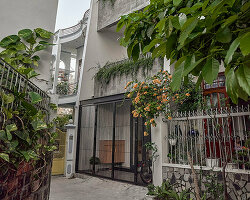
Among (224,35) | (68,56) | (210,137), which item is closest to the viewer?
(224,35)

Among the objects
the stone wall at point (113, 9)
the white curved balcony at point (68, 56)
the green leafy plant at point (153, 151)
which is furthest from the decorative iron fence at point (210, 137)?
the white curved balcony at point (68, 56)

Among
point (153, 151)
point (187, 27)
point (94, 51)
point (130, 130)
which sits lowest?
point (153, 151)

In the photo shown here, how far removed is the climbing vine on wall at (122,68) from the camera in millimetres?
5738

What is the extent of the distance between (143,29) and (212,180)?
3.04 m

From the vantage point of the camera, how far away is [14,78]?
1.56 metres

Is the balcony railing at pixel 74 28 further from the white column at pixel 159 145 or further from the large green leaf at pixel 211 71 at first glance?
the large green leaf at pixel 211 71

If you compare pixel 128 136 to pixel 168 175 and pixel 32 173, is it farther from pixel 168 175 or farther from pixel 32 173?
pixel 32 173

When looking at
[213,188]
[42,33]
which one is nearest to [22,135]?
[42,33]

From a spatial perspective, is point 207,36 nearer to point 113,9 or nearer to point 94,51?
point 94,51

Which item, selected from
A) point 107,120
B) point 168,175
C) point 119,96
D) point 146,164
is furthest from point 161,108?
point 107,120

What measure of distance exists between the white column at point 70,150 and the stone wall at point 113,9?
4441 millimetres

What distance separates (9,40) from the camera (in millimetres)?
2477

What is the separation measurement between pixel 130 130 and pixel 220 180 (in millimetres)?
2720

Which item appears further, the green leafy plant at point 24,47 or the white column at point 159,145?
the white column at point 159,145
